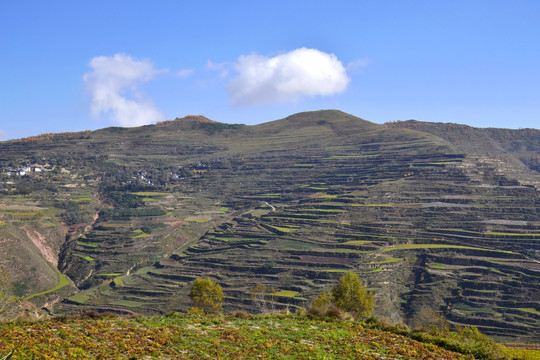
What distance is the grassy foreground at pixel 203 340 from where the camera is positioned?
19.2m

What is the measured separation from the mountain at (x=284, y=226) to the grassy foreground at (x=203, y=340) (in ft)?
142

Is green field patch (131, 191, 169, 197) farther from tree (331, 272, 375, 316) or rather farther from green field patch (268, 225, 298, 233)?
tree (331, 272, 375, 316)

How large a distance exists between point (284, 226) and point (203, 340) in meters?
77.6

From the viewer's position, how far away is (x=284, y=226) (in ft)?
325

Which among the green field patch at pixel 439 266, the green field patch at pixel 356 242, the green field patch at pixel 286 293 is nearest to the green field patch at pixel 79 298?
the green field patch at pixel 286 293

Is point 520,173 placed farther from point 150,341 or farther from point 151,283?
point 150,341

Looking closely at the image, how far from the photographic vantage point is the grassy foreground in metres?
19.2

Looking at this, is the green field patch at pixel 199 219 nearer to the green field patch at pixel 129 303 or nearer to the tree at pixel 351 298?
the green field patch at pixel 129 303

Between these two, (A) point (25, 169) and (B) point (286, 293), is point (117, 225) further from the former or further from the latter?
(B) point (286, 293)

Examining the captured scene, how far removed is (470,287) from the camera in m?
70.9

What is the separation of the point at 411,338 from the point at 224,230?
270 ft

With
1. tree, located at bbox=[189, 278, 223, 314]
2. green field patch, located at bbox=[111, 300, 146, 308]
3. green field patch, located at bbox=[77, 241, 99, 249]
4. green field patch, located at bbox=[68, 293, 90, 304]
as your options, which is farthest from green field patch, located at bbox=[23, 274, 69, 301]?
tree, located at bbox=[189, 278, 223, 314]

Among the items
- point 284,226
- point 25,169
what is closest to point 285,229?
point 284,226

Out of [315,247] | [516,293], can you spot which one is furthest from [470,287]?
[315,247]
